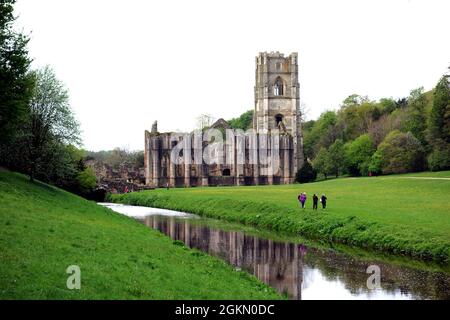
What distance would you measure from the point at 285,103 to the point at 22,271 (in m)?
96.0

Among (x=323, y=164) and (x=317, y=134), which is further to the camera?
(x=317, y=134)

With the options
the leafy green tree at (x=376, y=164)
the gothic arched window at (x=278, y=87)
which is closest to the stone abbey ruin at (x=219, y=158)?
the gothic arched window at (x=278, y=87)

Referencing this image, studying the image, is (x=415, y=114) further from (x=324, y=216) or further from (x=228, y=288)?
(x=228, y=288)

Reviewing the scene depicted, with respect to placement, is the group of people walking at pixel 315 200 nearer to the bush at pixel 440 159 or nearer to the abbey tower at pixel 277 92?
the bush at pixel 440 159

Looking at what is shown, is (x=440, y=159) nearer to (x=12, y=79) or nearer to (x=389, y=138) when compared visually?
(x=389, y=138)

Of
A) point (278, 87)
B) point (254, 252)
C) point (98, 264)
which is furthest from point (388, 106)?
point (98, 264)

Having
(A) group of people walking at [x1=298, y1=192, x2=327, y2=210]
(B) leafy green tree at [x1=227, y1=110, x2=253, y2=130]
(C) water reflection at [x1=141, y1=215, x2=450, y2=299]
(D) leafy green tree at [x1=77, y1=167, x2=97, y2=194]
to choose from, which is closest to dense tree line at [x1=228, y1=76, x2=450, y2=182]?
(A) group of people walking at [x1=298, y1=192, x2=327, y2=210]

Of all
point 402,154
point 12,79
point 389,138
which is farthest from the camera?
point 389,138

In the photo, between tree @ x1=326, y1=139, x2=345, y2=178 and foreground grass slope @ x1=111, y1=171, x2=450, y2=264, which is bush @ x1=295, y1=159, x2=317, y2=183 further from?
foreground grass slope @ x1=111, y1=171, x2=450, y2=264

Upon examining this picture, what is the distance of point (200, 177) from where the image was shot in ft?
315

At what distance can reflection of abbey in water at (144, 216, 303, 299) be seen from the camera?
2386cm

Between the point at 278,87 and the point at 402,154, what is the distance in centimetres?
3474

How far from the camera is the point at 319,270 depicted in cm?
2553
